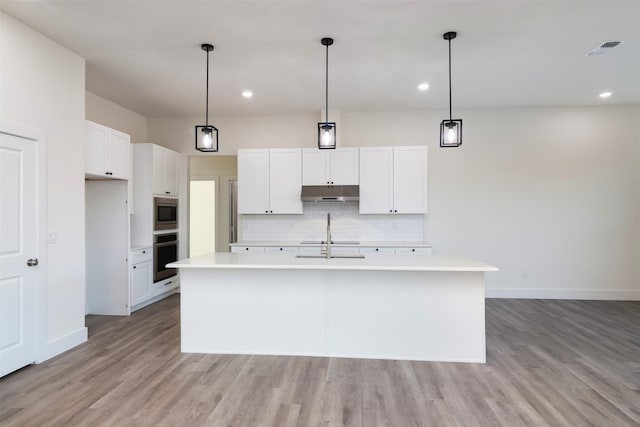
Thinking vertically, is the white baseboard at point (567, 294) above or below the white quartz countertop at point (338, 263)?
below

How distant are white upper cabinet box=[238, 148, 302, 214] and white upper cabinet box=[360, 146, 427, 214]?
1.04 metres

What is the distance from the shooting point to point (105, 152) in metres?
4.04

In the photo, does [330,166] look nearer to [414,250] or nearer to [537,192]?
[414,250]

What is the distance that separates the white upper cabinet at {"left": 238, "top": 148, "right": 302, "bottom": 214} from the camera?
5.27 metres

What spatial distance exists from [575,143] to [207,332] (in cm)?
591

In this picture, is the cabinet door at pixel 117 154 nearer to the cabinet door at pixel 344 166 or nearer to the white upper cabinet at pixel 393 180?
the cabinet door at pixel 344 166

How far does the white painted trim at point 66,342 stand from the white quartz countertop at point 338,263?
1.39 metres

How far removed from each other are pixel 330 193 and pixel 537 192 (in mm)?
3282

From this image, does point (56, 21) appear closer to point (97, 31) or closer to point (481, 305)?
point (97, 31)

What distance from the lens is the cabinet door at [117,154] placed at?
4.11 m

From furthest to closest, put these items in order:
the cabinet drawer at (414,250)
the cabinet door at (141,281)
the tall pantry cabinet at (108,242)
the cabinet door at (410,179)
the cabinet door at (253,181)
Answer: the cabinet door at (253,181) → the cabinet door at (410,179) → the cabinet drawer at (414,250) → the cabinet door at (141,281) → the tall pantry cabinet at (108,242)

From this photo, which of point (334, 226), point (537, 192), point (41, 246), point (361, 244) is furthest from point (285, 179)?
point (537, 192)

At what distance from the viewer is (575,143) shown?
17.3 feet

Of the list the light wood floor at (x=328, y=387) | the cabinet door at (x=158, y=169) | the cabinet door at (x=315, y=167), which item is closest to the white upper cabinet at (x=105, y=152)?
the cabinet door at (x=158, y=169)
